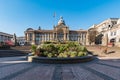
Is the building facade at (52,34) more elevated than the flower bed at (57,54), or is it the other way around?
the building facade at (52,34)

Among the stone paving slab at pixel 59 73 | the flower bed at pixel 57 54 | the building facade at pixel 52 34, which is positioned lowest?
the stone paving slab at pixel 59 73

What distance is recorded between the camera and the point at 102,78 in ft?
24.9

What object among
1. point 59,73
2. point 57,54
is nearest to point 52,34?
point 57,54

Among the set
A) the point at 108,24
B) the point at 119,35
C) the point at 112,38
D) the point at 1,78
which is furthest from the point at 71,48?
the point at 108,24

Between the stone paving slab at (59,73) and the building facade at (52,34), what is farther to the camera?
the building facade at (52,34)

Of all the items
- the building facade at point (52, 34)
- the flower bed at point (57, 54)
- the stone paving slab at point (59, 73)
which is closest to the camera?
the stone paving slab at point (59, 73)

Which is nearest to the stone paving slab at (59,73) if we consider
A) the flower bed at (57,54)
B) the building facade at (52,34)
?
the flower bed at (57,54)

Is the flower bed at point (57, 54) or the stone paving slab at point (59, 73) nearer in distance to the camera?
the stone paving slab at point (59, 73)

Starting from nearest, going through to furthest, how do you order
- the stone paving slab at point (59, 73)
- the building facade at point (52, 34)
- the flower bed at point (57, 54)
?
the stone paving slab at point (59, 73)
the flower bed at point (57, 54)
the building facade at point (52, 34)

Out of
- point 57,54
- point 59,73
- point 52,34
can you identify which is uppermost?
point 52,34

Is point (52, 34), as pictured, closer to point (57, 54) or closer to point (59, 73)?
point (57, 54)

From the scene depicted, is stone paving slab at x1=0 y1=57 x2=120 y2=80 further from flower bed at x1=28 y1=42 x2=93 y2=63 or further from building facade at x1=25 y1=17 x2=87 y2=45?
building facade at x1=25 y1=17 x2=87 y2=45

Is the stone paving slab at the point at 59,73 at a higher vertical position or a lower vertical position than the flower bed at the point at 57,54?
lower

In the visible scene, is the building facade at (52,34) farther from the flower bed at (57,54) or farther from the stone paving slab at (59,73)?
the stone paving slab at (59,73)
